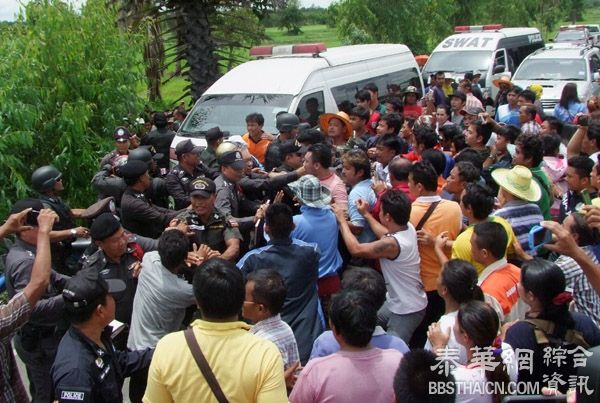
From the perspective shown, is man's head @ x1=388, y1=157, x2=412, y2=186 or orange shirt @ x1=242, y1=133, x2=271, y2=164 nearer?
man's head @ x1=388, y1=157, x2=412, y2=186

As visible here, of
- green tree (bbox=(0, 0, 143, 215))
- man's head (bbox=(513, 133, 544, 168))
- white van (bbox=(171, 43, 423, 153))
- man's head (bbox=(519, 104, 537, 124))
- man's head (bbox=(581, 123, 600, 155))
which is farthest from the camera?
white van (bbox=(171, 43, 423, 153))

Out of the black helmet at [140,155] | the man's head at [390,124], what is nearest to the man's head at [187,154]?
the black helmet at [140,155]

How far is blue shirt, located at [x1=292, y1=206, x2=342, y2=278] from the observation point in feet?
14.2

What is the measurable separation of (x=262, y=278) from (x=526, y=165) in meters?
3.00

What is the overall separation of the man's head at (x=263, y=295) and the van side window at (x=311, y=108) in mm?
5311

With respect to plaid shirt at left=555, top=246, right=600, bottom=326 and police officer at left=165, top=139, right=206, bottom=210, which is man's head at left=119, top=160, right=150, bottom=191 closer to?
police officer at left=165, top=139, right=206, bottom=210

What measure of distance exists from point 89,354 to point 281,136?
14.6 feet

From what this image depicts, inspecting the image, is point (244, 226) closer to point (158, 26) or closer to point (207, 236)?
point (207, 236)

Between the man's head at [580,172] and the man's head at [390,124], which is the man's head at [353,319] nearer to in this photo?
the man's head at [580,172]

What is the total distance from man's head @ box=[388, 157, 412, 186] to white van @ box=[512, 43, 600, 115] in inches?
372

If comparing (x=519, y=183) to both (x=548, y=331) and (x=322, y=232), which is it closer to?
(x=322, y=232)

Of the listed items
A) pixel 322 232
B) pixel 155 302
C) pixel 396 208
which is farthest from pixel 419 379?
pixel 322 232

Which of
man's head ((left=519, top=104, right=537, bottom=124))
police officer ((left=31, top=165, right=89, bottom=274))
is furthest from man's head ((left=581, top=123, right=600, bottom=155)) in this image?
police officer ((left=31, top=165, right=89, bottom=274))

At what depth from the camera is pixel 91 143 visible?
7.43m
